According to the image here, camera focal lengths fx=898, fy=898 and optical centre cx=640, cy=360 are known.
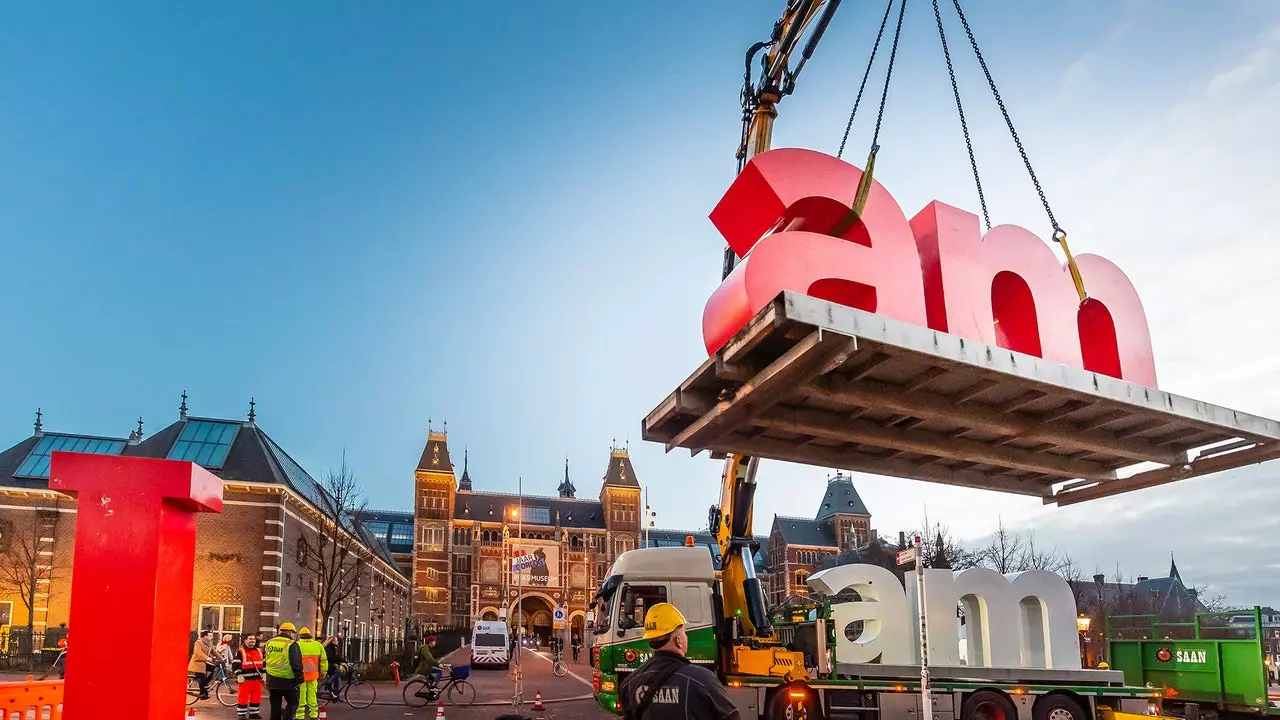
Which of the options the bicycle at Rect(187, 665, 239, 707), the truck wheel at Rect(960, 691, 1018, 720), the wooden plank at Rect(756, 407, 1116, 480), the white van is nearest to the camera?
the wooden plank at Rect(756, 407, 1116, 480)

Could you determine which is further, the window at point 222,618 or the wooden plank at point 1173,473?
the window at point 222,618

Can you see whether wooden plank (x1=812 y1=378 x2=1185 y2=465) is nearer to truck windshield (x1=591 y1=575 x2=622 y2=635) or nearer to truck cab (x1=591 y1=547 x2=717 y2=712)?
truck cab (x1=591 y1=547 x2=717 y2=712)

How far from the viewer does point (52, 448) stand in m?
43.0

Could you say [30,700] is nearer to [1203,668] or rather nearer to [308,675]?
[308,675]

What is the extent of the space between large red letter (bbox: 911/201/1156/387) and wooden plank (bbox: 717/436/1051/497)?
227 cm

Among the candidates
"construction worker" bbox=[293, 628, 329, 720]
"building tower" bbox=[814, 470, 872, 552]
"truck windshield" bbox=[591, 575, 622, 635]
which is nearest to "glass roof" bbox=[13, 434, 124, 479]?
"construction worker" bbox=[293, 628, 329, 720]

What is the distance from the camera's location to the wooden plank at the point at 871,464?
9.95 meters

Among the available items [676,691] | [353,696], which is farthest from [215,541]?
[676,691]

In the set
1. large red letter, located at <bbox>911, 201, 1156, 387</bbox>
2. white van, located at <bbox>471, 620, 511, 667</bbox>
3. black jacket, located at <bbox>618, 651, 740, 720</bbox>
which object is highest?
large red letter, located at <bbox>911, 201, 1156, 387</bbox>

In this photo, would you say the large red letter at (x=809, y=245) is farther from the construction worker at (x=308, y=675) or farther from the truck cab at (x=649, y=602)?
the construction worker at (x=308, y=675)

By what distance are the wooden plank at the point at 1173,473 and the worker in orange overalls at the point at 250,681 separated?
42.5ft

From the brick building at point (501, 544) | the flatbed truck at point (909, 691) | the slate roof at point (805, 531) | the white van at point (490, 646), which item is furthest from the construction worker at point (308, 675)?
the slate roof at point (805, 531)

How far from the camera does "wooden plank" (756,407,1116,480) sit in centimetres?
912

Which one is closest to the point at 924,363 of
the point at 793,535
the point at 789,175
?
the point at 789,175
